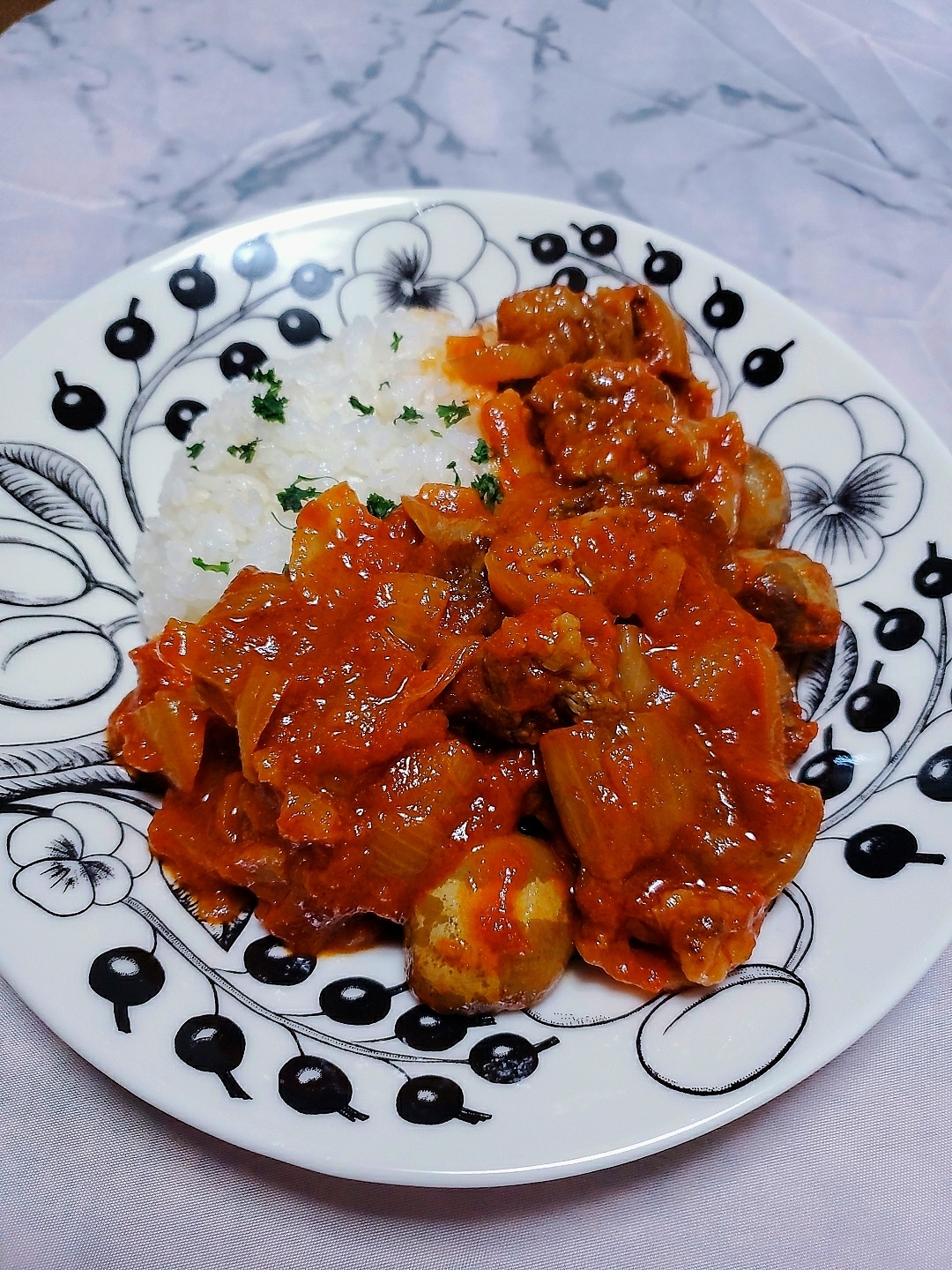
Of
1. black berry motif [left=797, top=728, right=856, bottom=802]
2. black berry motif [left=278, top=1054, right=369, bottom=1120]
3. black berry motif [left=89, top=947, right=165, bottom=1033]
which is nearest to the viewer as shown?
black berry motif [left=278, top=1054, right=369, bottom=1120]

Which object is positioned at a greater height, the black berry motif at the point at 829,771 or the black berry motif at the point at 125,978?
the black berry motif at the point at 829,771

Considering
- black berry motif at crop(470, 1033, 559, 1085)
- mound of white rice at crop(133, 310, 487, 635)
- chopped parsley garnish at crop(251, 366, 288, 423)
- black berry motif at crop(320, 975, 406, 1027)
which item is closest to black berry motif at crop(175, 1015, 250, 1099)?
black berry motif at crop(320, 975, 406, 1027)

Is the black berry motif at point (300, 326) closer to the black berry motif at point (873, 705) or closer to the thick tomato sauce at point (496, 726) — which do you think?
the thick tomato sauce at point (496, 726)

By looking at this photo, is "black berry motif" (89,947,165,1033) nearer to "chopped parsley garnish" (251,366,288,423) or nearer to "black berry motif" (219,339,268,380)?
"chopped parsley garnish" (251,366,288,423)

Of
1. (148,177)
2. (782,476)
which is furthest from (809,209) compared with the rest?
(148,177)

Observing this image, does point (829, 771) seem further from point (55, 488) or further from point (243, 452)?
point (55, 488)

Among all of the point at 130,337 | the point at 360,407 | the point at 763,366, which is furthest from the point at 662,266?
the point at 130,337

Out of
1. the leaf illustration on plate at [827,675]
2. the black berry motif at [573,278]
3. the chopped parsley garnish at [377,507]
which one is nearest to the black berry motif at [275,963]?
the chopped parsley garnish at [377,507]

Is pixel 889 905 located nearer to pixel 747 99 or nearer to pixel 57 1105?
pixel 57 1105
